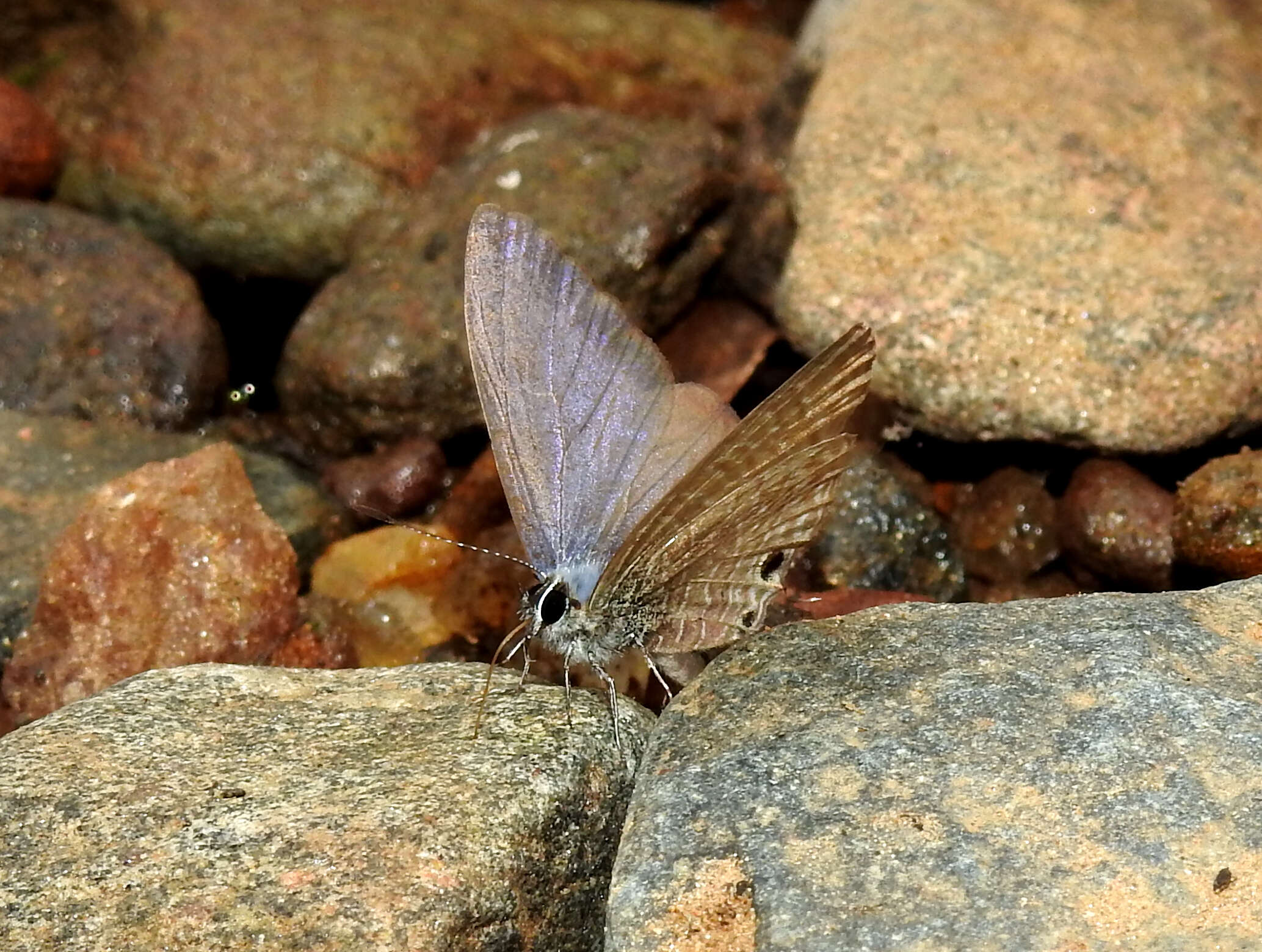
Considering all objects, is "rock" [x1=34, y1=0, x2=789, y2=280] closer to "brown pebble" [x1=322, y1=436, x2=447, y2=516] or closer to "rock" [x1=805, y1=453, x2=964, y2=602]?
"brown pebble" [x1=322, y1=436, x2=447, y2=516]

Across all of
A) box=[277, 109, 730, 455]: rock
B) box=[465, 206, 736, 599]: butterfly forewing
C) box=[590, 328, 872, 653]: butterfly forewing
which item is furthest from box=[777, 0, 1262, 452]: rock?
box=[590, 328, 872, 653]: butterfly forewing

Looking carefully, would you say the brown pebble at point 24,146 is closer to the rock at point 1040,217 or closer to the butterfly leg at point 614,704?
the rock at point 1040,217

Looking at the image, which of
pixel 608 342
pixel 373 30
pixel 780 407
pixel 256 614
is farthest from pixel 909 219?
pixel 373 30

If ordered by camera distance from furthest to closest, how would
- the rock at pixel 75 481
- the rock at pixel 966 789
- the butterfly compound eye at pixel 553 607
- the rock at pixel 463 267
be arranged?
the rock at pixel 463 267
the rock at pixel 75 481
the butterfly compound eye at pixel 553 607
the rock at pixel 966 789

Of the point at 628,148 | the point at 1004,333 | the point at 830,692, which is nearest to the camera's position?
the point at 830,692

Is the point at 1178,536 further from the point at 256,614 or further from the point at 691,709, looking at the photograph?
the point at 256,614

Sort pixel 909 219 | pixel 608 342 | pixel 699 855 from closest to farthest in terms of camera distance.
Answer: pixel 699 855 < pixel 608 342 < pixel 909 219

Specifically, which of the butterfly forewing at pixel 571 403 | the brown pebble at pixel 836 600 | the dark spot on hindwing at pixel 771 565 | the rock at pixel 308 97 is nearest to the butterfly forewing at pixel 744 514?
the dark spot on hindwing at pixel 771 565
